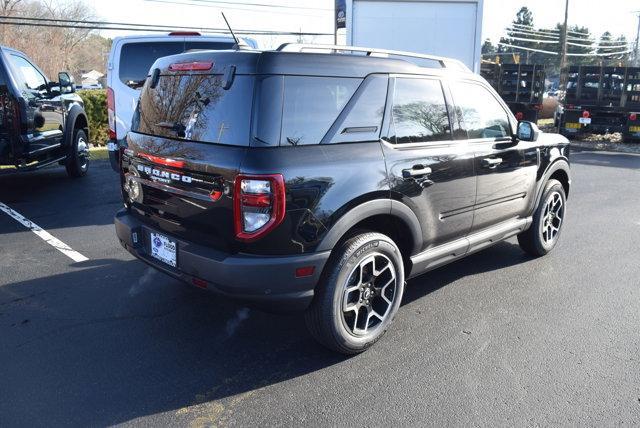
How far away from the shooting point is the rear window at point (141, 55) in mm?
7039

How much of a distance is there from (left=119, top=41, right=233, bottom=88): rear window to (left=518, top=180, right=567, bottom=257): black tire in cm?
434

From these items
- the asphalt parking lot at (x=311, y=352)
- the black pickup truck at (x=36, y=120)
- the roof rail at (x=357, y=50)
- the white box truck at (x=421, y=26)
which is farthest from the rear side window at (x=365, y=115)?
the white box truck at (x=421, y=26)

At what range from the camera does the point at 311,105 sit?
314cm

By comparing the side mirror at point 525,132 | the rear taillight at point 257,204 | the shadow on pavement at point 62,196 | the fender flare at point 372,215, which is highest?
the side mirror at point 525,132

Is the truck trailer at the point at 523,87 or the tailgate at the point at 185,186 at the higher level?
the truck trailer at the point at 523,87

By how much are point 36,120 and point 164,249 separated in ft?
16.6

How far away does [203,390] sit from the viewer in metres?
3.03

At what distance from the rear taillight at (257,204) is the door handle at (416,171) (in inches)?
40.5

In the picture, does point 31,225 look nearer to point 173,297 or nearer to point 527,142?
point 173,297

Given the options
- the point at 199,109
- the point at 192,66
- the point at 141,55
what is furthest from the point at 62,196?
the point at 199,109

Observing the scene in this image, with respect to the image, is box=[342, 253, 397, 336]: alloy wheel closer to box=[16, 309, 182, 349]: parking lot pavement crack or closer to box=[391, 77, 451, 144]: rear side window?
box=[391, 77, 451, 144]: rear side window

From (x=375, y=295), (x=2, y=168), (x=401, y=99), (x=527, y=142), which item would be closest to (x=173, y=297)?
(x=375, y=295)

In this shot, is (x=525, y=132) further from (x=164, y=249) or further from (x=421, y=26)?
(x=421, y=26)

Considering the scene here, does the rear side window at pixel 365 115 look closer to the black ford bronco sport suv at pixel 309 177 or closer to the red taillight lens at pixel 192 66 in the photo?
the black ford bronco sport suv at pixel 309 177
